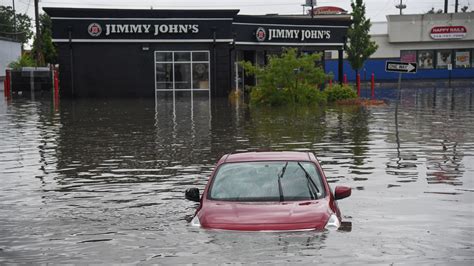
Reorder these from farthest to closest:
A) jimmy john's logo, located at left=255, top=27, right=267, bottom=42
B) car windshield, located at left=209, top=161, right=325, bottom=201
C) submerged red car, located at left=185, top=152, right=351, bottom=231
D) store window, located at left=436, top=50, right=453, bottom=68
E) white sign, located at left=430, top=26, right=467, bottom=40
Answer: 1. store window, located at left=436, top=50, right=453, bottom=68
2. white sign, located at left=430, top=26, right=467, bottom=40
3. jimmy john's logo, located at left=255, top=27, right=267, bottom=42
4. car windshield, located at left=209, top=161, right=325, bottom=201
5. submerged red car, located at left=185, top=152, right=351, bottom=231

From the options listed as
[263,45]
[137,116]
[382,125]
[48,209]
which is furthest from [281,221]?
[263,45]

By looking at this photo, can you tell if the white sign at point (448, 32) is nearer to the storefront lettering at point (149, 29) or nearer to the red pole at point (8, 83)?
the storefront lettering at point (149, 29)

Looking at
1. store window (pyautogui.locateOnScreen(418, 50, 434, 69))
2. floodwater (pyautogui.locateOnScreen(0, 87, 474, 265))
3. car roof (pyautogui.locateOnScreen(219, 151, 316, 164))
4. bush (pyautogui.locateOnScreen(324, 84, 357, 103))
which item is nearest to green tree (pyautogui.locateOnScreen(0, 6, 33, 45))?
store window (pyautogui.locateOnScreen(418, 50, 434, 69))

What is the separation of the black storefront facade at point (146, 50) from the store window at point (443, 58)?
3543 centimetres

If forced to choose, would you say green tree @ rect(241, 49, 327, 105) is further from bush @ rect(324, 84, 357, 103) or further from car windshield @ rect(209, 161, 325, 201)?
car windshield @ rect(209, 161, 325, 201)

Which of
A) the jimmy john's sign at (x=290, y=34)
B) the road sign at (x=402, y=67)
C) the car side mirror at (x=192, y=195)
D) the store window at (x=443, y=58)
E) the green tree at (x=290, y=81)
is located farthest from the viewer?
the store window at (x=443, y=58)

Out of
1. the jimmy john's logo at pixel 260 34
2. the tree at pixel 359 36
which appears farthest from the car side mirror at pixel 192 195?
the tree at pixel 359 36

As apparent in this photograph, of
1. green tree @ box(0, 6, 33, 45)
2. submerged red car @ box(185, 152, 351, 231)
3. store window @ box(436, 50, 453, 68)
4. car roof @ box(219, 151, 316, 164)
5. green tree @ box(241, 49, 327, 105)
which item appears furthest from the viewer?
green tree @ box(0, 6, 33, 45)

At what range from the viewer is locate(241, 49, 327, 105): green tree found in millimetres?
34438

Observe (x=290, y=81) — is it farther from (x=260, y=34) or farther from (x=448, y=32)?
(x=448, y=32)

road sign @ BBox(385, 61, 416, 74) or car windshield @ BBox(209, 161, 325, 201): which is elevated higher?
road sign @ BBox(385, 61, 416, 74)

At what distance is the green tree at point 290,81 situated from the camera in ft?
113

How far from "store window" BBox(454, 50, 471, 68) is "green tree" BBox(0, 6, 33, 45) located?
79.8 m

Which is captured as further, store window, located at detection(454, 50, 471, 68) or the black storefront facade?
store window, located at detection(454, 50, 471, 68)
